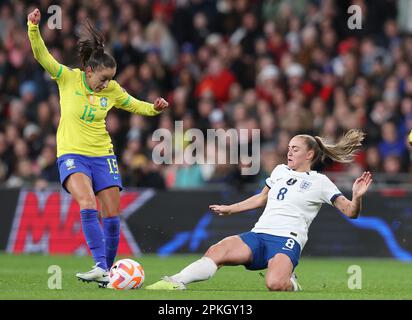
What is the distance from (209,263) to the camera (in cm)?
969

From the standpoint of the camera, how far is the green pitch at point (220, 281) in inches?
365

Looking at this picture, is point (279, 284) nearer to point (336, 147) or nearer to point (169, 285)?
point (169, 285)

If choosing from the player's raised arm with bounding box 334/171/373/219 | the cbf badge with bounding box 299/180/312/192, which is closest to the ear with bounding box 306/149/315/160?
the cbf badge with bounding box 299/180/312/192

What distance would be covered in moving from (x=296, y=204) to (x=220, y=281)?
180 centimetres

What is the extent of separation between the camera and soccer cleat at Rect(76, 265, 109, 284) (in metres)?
10.2

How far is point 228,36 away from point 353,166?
14.8 feet

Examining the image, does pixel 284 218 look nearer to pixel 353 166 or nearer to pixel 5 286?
pixel 5 286

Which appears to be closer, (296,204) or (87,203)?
(296,204)

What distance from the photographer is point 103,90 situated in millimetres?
11055

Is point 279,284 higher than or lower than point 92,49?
lower

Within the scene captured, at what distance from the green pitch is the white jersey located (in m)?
0.58

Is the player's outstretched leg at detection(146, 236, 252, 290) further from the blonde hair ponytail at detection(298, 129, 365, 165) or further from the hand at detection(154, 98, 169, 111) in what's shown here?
the hand at detection(154, 98, 169, 111)

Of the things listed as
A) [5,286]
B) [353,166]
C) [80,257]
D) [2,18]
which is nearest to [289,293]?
[5,286]

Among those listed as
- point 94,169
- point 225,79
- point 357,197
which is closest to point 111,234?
point 94,169
